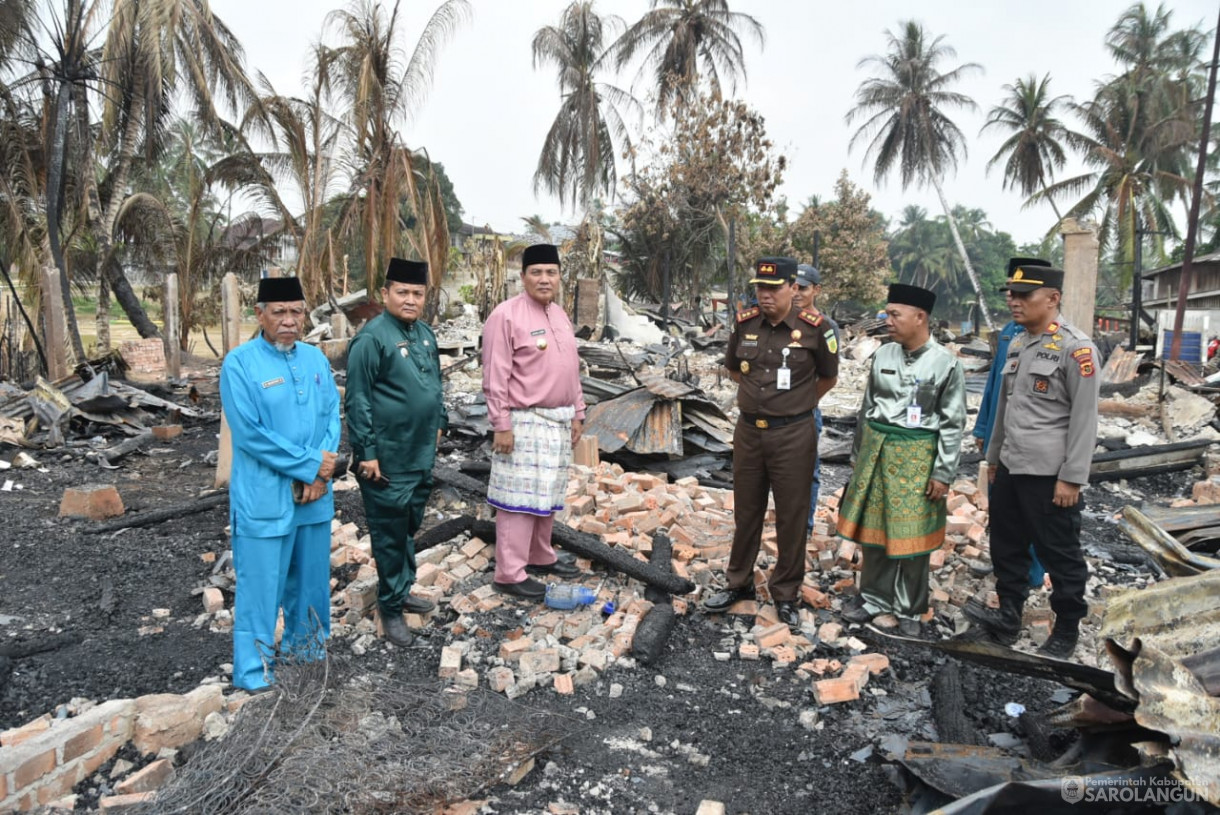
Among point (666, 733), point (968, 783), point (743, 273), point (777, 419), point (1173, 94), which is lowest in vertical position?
point (666, 733)

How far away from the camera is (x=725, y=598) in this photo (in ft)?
14.0

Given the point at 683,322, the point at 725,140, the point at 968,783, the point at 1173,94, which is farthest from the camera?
the point at 1173,94

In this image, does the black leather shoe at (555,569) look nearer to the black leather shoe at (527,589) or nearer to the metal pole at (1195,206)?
the black leather shoe at (527,589)

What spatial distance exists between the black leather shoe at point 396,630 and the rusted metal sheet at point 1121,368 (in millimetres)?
12706

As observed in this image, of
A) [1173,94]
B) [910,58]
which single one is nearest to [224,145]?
[910,58]

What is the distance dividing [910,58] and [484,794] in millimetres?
35730

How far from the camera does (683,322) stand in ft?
80.5

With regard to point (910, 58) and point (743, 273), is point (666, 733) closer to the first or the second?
point (743, 273)

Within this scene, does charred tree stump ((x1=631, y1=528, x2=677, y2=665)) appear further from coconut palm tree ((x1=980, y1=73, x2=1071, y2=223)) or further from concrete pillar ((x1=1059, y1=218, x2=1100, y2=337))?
coconut palm tree ((x1=980, y1=73, x2=1071, y2=223))

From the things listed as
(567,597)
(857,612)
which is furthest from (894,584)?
(567,597)

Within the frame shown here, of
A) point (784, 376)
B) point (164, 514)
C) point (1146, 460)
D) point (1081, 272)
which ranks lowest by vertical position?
point (164, 514)

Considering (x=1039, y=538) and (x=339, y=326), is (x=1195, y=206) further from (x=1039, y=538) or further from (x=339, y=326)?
(x=339, y=326)

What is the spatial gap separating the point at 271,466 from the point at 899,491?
2988 mm

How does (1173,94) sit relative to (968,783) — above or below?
above
